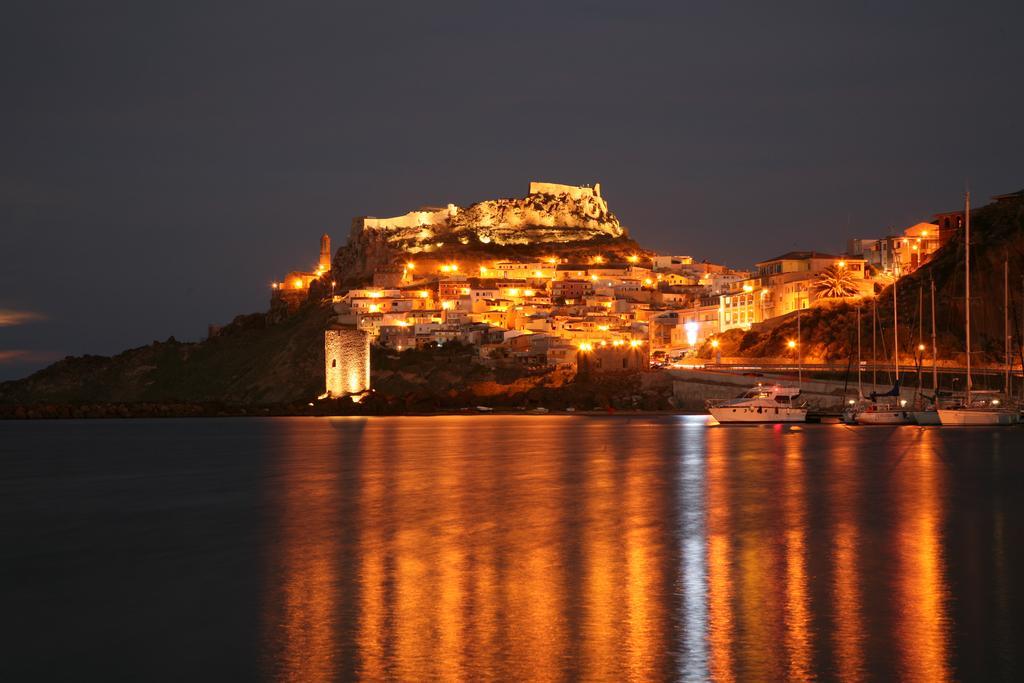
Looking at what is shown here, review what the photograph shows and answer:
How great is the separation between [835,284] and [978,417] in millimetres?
32771

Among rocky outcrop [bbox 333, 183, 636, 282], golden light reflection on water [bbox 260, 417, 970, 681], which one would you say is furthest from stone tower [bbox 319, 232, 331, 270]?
golden light reflection on water [bbox 260, 417, 970, 681]

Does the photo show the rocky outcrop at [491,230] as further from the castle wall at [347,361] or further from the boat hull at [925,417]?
the boat hull at [925,417]

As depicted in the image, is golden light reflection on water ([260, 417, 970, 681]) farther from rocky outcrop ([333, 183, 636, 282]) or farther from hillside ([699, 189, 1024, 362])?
rocky outcrop ([333, 183, 636, 282])

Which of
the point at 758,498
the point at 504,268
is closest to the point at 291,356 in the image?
the point at 504,268

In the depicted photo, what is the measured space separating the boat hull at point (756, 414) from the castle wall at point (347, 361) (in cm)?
2647

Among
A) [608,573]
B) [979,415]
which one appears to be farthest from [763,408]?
[608,573]

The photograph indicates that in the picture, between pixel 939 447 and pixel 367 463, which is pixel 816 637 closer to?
pixel 367 463

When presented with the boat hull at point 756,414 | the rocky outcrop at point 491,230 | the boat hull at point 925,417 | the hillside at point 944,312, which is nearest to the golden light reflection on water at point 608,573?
the boat hull at point 925,417

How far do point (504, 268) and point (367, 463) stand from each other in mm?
80500

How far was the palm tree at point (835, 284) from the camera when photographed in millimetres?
75562

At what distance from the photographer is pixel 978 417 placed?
144ft

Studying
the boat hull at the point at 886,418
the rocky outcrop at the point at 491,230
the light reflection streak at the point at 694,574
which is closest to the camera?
the light reflection streak at the point at 694,574

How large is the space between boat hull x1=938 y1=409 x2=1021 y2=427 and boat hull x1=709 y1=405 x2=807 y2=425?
925 centimetres

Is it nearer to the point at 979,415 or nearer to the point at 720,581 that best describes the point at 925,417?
the point at 979,415
